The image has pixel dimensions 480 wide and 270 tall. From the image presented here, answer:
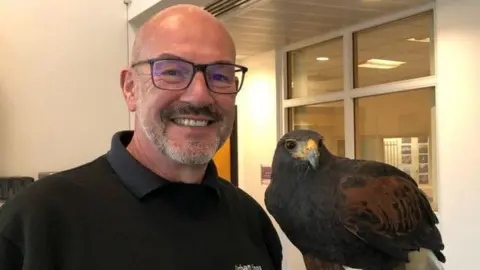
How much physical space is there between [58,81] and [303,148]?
7.85 ft

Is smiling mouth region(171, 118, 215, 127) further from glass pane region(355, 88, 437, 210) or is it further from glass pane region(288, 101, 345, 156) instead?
glass pane region(288, 101, 345, 156)

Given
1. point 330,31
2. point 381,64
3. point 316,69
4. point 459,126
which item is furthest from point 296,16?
point 459,126

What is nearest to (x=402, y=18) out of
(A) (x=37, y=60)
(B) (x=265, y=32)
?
(B) (x=265, y=32)

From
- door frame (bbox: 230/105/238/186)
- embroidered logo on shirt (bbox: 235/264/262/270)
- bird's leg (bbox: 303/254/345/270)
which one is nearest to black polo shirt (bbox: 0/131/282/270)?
embroidered logo on shirt (bbox: 235/264/262/270)

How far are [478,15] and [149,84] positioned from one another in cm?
239

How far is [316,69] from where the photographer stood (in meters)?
4.61

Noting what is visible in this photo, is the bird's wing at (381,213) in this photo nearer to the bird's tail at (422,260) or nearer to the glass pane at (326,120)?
the bird's tail at (422,260)

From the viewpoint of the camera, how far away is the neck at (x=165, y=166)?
1.26m

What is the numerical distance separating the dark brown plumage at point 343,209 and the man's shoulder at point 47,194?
1.32ft

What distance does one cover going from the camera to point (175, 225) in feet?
3.97

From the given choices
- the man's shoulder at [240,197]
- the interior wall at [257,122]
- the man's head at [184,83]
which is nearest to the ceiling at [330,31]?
the interior wall at [257,122]

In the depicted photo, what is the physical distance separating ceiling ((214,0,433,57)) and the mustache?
2.17 meters

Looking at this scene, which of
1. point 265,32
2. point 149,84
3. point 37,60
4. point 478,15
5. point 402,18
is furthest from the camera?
point 265,32

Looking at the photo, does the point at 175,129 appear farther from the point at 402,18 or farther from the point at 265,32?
the point at 265,32
